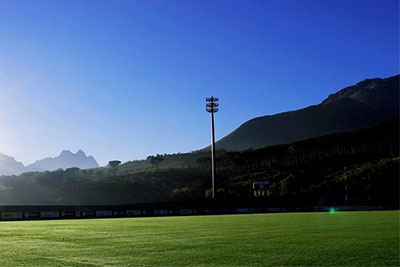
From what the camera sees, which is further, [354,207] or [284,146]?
[284,146]

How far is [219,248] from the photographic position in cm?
958

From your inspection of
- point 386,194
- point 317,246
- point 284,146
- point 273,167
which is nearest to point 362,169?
point 386,194

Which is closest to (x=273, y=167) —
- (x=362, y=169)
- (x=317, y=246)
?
(x=362, y=169)

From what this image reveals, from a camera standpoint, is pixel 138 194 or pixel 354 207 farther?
pixel 138 194

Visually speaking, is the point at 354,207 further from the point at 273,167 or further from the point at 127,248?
the point at 273,167

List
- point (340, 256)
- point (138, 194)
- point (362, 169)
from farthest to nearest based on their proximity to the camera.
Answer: point (138, 194) → point (362, 169) → point (340, 256)

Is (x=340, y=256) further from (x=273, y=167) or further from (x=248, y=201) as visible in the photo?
(x=273, y=167)

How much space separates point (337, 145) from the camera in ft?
475

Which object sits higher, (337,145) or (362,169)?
(337,145)

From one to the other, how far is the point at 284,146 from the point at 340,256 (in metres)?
147

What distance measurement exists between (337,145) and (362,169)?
39.1 meters

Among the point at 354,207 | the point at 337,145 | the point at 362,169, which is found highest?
the point at 337,145

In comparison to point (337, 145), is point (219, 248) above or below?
below

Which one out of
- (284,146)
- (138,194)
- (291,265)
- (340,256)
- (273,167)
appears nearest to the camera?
(291,265)
